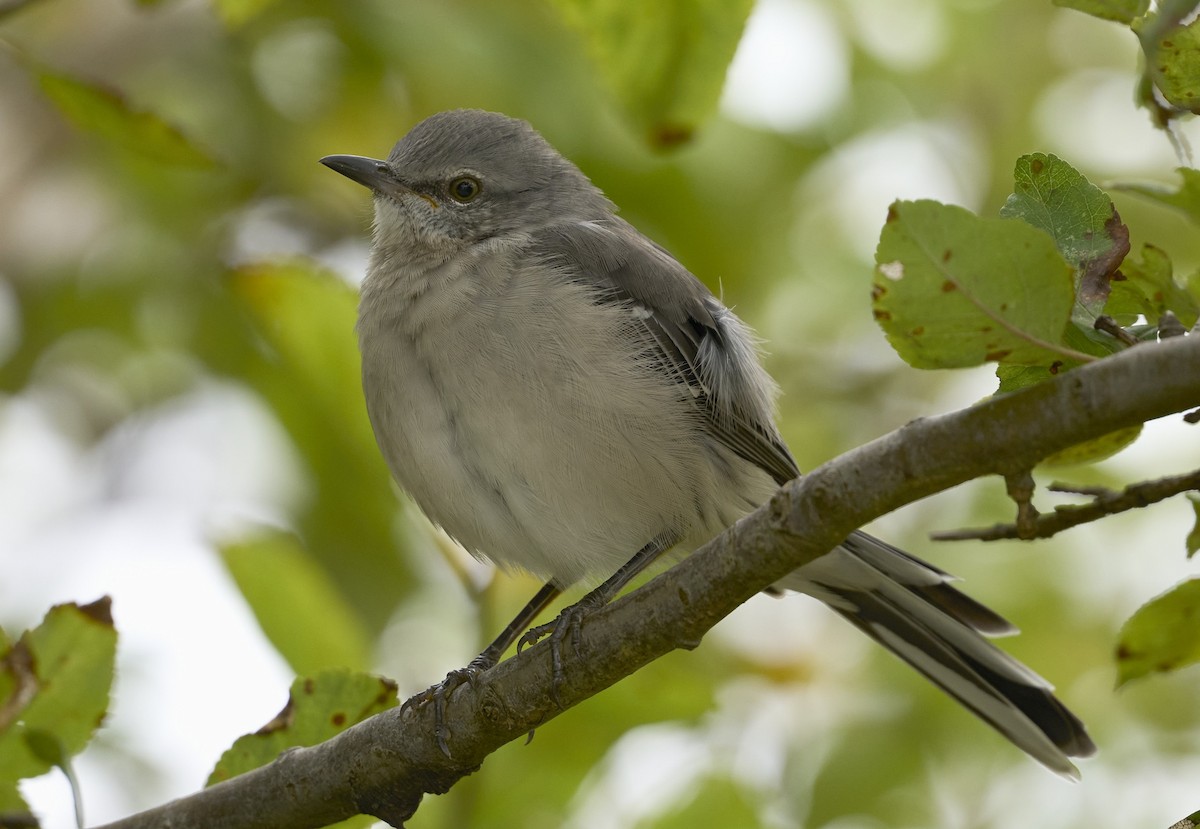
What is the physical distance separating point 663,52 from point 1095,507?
1.52 metres

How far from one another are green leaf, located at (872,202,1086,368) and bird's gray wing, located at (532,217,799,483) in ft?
8.51

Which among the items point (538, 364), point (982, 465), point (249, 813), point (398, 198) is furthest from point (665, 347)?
point (982, 465)

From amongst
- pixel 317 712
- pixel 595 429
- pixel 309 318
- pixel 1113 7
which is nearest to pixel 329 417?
pixel 309 318

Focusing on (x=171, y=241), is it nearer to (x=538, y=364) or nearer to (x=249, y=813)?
(x=538, y=364)

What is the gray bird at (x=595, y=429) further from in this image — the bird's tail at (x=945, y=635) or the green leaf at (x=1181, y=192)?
the green leaf at (x=1181, y=192)

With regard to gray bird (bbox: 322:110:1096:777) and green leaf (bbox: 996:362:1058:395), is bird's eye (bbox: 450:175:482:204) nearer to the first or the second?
gray bird (bbox: 322:110:1096:777)

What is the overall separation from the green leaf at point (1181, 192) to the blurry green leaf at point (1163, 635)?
79cm

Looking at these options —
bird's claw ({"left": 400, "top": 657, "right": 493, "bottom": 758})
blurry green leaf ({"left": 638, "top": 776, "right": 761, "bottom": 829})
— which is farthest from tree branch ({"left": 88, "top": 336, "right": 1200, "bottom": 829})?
blurry green leaf ({"left": 638, "top": 776, "right": 761, "bottom": 829})

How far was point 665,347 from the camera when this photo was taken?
16.5ft

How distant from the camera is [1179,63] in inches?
98.3

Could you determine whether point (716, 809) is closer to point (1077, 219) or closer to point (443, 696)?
point (443, 696)

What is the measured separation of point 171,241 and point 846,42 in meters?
3.30

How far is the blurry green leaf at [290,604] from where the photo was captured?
4.11 metres

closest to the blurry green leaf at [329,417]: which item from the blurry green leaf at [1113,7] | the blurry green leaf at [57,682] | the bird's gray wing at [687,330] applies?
the bird's gray wing at [687,330]
